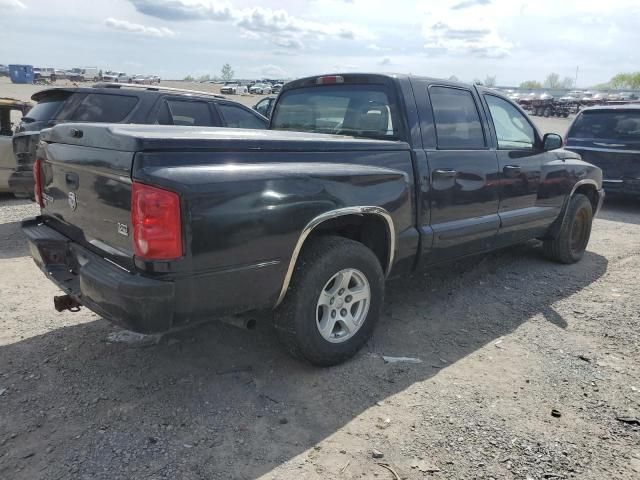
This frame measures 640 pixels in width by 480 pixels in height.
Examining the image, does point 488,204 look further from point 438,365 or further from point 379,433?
point 379,433

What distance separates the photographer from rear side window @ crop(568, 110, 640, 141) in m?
9.03

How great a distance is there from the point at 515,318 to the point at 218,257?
2824mm

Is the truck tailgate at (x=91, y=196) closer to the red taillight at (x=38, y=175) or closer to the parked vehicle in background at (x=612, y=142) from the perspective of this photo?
the red taillight at (x=38, y=175)

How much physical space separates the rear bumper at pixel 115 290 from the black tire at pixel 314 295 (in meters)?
0.77

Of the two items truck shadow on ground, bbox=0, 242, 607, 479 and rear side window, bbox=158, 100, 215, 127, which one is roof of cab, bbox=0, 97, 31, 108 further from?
truck shadow on ground, bbox=0, 242, 607, 479

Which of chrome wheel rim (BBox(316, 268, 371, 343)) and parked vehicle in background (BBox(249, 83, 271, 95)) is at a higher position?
parked vehicle in background (BBox(249, 83, 271, 95))

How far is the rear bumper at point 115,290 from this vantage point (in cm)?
253

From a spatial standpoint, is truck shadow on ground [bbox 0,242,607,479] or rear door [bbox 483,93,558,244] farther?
rear door [bbox 483,93,558,244]

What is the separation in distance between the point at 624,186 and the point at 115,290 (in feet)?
28.8

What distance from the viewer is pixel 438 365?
141 inches

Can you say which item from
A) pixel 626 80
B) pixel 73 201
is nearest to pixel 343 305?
pixel 73 201

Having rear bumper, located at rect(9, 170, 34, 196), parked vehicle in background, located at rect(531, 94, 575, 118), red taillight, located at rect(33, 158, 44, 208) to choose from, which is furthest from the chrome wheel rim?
parked vehicle in background, located at rect(531, 94, 575, 118)

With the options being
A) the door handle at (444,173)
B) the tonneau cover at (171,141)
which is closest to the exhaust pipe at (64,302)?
the tonneau cover at (171,141)

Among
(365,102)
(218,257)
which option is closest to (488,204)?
(365,102)
